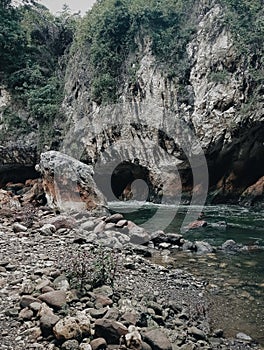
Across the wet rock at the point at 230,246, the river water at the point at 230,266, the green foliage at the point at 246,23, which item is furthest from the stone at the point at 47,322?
the green foliage at the point at 246,23

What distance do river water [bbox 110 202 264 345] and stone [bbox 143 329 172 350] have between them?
2.93ft

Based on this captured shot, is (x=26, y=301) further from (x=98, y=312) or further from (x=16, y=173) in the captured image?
(x=16, y=173)

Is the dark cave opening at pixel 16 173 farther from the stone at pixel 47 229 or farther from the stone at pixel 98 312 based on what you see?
the stone at pixel 98 312

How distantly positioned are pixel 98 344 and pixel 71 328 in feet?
0.87

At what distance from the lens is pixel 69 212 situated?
1058cm

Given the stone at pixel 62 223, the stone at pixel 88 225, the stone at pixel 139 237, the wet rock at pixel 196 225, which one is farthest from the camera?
the wet rock at pixel 196 225

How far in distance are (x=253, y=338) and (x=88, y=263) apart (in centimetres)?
220

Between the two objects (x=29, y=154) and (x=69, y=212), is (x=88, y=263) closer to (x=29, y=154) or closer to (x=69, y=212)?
(x=69, y=212)

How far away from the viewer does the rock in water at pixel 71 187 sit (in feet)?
36.5

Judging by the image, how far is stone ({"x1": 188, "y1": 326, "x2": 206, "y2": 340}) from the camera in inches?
144

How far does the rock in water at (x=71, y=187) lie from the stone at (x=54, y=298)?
7.23 m

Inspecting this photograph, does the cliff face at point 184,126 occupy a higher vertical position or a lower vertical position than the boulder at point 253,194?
higher

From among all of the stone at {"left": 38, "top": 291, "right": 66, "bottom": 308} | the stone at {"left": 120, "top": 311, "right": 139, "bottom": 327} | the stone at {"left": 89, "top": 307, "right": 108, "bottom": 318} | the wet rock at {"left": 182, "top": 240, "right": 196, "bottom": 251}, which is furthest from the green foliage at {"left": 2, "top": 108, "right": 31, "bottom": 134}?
the stone at {"left": 120, "top": 311, "right": 139, "bottom": 327}

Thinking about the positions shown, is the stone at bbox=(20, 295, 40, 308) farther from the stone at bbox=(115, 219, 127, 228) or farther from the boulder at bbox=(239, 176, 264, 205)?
the boulder at bbox=(239, 176, 264, 205)
